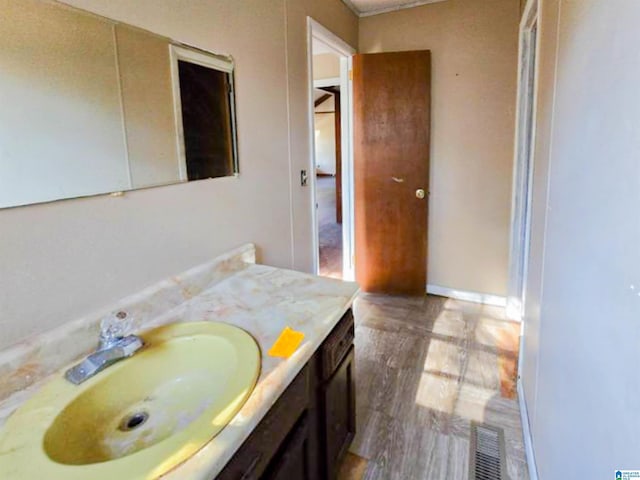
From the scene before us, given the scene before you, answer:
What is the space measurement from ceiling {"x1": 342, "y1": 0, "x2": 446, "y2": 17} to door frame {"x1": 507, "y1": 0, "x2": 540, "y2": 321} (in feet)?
2.71

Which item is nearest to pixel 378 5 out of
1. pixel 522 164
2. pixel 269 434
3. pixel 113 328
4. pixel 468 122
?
pixel 468 122

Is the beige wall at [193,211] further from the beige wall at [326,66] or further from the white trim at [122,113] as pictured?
the beige wall at [326,66]

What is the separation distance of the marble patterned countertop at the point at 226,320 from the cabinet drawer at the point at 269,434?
57 millimetres

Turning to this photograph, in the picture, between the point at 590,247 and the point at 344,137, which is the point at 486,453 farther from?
the point at 344,137

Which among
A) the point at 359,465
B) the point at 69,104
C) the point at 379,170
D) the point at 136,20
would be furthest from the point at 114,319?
the point at 379,170

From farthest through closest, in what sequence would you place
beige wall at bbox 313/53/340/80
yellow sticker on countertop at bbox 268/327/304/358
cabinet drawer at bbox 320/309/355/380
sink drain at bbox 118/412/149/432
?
1. beige wall at bbox 313/53/340/80
2. cabinet drawer at bbox 320/309/355/380
3. yellow sticker on countertop at bbox 268/327/304/358
4. sink drain at bbox 118/412/149/432

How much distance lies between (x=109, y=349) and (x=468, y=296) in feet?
9.34

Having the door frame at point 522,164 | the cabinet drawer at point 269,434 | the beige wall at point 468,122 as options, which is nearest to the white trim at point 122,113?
the cabinet drawer at point 269,434

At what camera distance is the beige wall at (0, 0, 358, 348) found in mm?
983

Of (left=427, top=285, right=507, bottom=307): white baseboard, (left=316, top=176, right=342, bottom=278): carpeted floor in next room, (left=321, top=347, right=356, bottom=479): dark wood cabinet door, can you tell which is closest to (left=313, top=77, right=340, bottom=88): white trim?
(left=316, top=176, right=342, bottom=278): carpeted floor in next room

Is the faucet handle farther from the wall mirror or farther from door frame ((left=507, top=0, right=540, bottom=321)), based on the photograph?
door frame ((left=507, top=0, right=540, bottom=321))

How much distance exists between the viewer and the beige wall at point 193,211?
98 cm

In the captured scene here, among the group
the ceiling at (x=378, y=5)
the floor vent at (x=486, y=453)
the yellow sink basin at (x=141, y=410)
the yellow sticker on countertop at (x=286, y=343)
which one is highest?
the ceiling at (x=378, y=5)

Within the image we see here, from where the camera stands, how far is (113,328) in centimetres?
110
